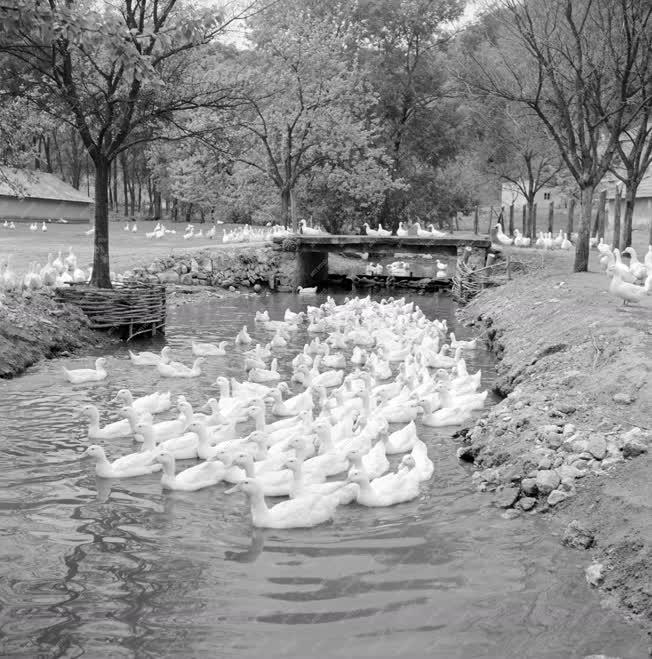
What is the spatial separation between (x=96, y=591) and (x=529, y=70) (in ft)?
84.9

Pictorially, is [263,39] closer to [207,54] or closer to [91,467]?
[207,54]

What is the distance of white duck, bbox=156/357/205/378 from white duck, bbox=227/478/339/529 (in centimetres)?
679

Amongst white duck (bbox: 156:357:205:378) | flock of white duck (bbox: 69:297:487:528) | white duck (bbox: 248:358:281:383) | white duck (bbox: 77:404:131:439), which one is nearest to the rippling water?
flock of white duck (bbox: 69:297:487:528)

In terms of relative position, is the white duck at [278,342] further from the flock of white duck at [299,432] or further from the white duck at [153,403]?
the white duck at [153,403]

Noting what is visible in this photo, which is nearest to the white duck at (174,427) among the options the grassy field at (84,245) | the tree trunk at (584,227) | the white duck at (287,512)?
the white duck at (287,512)

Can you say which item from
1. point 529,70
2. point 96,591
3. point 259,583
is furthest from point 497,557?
point 529,70

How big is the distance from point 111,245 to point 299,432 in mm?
28187

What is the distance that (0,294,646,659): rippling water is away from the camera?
567 centimetres

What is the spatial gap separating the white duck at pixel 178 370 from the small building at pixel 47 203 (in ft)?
123

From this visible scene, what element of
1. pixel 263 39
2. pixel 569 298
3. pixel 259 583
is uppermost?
pixel 263 39

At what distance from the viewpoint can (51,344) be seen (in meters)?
15.6

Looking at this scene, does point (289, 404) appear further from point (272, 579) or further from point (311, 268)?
point (311, 268)

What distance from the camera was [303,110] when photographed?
38.7 m

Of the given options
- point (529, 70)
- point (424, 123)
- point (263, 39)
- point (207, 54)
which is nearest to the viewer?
point (207, 54)
